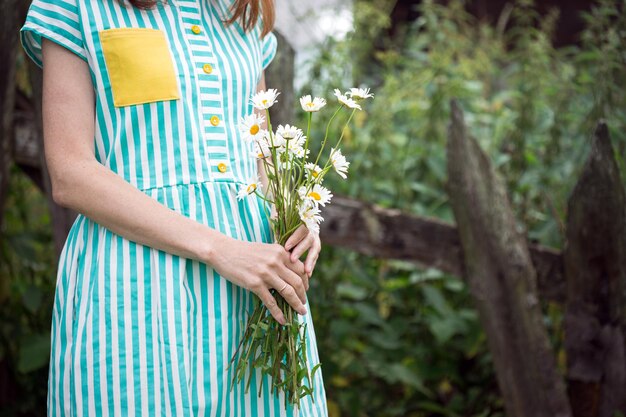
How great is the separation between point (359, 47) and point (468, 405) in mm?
1550

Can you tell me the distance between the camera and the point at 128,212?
1.26 metres

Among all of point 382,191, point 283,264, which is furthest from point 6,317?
point 283,264

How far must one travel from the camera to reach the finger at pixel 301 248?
1323 millimetres

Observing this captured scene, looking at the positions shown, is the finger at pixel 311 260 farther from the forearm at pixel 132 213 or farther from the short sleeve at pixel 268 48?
the short sleeve at pixel 268 48

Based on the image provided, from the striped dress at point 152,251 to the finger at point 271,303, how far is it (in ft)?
0.34

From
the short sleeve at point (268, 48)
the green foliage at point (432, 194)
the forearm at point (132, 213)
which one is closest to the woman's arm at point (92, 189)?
the forearm at point (132, 213)

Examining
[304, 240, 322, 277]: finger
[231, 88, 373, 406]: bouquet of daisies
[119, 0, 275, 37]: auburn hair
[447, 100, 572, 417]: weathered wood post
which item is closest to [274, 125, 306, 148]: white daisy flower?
[231, 88, 373, 406]: bouquet of daisies

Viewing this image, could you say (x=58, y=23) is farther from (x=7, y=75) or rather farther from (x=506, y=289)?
(x=506, y=289)

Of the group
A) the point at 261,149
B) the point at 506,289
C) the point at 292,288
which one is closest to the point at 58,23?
the point at 261,149

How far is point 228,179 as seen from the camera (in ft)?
A: 4.63

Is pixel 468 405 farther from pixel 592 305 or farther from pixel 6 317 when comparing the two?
pixel 6 317

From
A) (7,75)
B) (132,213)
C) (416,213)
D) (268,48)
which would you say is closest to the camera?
(132,213)

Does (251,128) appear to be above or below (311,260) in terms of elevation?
above

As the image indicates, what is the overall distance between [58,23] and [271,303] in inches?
25.2
